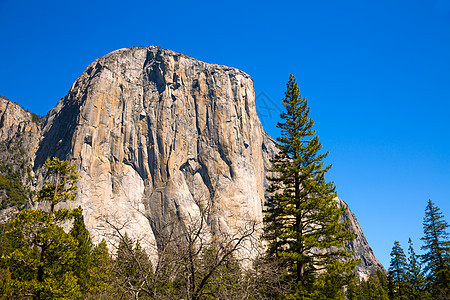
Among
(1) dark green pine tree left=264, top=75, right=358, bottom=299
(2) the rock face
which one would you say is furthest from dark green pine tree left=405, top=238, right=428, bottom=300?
(2) the rock face

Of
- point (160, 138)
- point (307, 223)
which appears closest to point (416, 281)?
point (307, 223)

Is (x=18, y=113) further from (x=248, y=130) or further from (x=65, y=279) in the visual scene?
(x=65, y=279)

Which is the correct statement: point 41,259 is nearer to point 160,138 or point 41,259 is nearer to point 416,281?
point 416,281

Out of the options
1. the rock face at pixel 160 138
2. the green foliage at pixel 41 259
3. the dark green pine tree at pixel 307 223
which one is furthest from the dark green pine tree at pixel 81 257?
the rock face at pixel 160 138

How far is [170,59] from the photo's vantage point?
11650cm

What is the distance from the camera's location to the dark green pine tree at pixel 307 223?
52.2 ft

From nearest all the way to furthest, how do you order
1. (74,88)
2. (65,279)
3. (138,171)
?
1. (65,279)
2. (138,171)
3. (74,88)

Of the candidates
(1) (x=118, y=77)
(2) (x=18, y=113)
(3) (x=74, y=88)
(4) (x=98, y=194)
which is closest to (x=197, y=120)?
(1) (x=118, y=77)

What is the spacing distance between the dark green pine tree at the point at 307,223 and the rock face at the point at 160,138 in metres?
72.7

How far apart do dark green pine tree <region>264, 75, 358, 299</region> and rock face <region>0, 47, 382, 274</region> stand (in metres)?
72.7

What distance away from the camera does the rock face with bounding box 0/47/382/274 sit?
313ft

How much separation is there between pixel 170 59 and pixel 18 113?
84642 millimetres

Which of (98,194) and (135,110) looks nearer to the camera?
(98,194)

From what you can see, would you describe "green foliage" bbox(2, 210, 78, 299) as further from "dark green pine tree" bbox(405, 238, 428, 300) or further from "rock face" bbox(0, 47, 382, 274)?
"rock face" bbox(0, 47, 382, 274)
